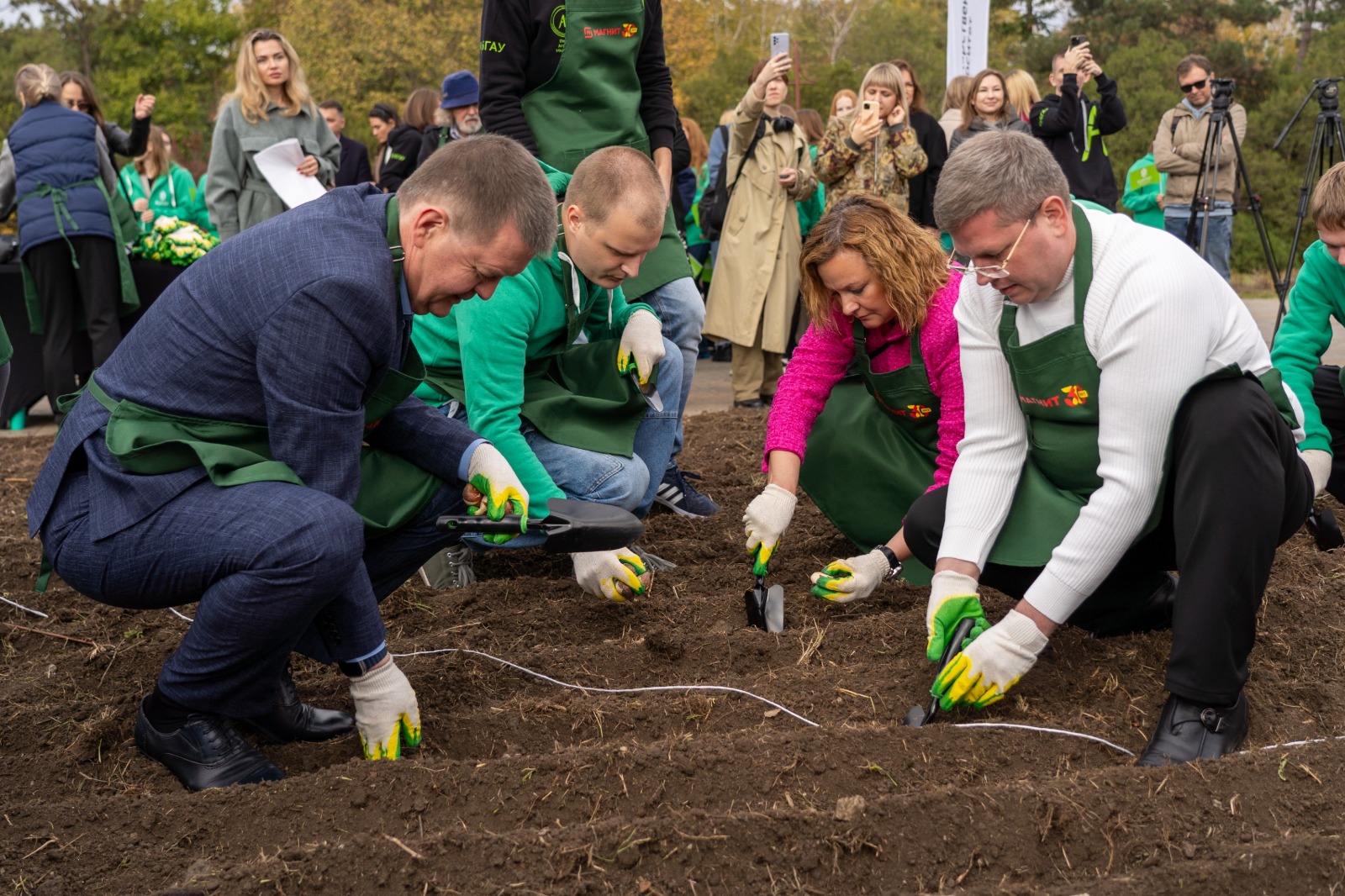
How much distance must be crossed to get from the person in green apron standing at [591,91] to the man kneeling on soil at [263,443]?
157cm

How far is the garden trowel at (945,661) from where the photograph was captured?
8.09 feet

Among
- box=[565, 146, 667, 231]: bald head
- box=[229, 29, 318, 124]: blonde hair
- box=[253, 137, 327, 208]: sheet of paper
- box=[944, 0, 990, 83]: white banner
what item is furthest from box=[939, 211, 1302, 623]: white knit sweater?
box=[944, 0, 990, 83]: white banner

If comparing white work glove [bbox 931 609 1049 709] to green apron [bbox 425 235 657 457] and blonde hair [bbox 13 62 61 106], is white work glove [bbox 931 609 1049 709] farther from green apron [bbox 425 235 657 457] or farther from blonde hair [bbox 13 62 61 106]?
blonde hair [bbox 13 62 61 106]

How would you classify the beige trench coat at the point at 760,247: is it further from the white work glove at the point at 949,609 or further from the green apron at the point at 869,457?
the white work glove at the point at 949,609

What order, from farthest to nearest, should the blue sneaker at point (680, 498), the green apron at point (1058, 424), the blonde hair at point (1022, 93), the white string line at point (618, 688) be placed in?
the blonde hair at point (1022, 93) → the blue sneaker at point (680, 498) → the white string line at point (618, 688) → the green apron at point (1058, 424)

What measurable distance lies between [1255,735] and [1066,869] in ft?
2.24

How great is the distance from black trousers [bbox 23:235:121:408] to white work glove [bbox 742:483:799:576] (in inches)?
161

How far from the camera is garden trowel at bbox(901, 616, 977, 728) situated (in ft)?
8.09

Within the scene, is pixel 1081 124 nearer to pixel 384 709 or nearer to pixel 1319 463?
pixel 1319 463

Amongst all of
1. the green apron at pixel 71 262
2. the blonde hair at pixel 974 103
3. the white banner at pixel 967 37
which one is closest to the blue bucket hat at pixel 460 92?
the green apron at pixel 71 262

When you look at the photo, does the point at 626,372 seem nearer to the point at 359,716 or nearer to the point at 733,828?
the point at 359,716

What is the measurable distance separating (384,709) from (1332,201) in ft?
8.91

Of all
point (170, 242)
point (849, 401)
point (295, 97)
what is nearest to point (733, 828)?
point (849, 401)

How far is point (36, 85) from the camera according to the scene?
5.63 meters
